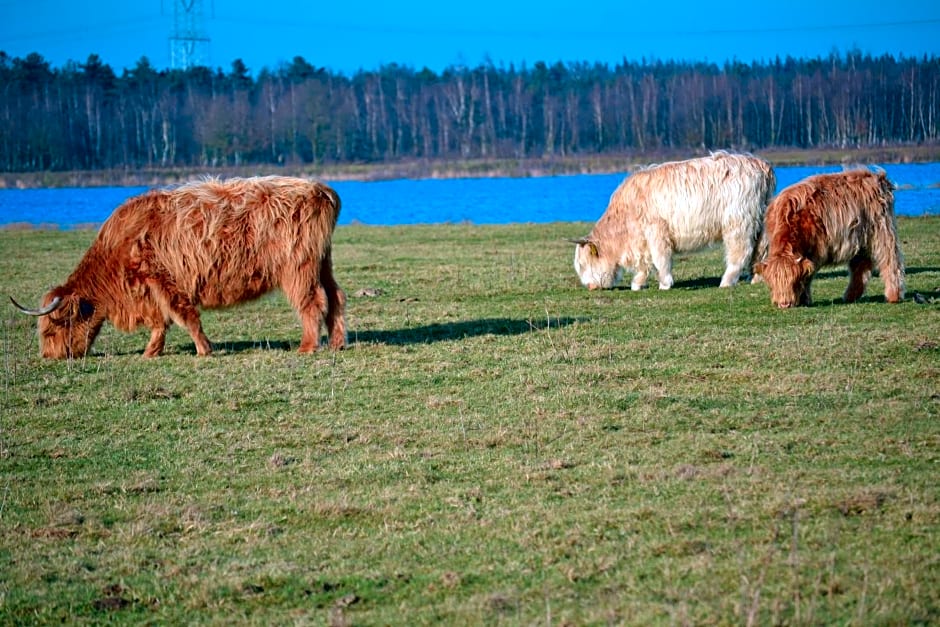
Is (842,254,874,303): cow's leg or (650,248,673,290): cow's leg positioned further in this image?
(650,248,673,290): cow's leg

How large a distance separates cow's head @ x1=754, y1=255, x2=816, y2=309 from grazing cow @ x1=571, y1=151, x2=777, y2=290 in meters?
2.57

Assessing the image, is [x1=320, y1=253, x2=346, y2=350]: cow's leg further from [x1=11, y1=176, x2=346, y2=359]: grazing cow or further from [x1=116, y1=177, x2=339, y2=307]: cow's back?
[x1=116, y1=177, x2=339, y2=307]: cow's back

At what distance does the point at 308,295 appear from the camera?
37.6 ft

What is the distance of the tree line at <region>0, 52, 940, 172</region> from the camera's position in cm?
9575

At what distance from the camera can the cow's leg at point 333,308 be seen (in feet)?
38.6

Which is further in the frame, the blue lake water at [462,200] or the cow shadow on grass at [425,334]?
the blue lake water at [462,200]

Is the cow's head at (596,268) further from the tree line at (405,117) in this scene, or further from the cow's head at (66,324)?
the tree line at (405,117)

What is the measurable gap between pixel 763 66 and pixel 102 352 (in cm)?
14240

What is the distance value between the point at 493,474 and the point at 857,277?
7.63m

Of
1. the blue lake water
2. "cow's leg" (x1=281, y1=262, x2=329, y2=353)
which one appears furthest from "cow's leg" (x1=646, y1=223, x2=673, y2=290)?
the blue lake water

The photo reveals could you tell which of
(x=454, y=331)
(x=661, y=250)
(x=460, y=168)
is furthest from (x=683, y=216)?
(x=460, y=168)

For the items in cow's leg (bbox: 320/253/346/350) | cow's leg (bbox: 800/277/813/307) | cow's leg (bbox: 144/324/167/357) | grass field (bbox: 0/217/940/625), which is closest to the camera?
grass field (bbox: 0/217/940/625)

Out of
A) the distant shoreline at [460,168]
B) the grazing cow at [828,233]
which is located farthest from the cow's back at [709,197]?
the distant shoreline at [460,168]

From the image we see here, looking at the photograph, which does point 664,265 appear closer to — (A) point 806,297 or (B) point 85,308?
(A) point 806,297
